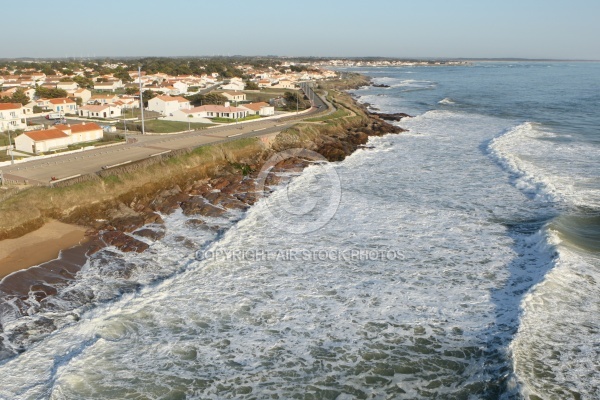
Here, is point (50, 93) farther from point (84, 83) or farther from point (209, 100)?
point (209, 100)

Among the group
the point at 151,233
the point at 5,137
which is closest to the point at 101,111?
the point at 5,137

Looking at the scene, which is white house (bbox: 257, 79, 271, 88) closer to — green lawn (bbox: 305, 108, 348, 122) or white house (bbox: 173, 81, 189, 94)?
white house (bbox: 173, 81, 189, 94)

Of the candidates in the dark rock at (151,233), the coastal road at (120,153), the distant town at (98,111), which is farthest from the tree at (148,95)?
the dark rock at (151,233)

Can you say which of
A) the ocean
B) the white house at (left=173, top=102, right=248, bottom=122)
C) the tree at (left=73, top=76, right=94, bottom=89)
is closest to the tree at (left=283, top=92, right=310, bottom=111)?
the white house at (left=173, top=102, right=248, bottom=122)

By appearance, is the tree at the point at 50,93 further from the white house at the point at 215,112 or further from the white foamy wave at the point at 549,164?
the white foamy wave at the point at 549,164

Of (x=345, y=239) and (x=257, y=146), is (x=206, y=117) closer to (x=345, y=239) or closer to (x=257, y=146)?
(x=257, y=146)

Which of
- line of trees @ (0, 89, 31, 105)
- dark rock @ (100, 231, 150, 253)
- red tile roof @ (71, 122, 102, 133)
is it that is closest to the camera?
dark rock @ (100, 231, 150, 253)

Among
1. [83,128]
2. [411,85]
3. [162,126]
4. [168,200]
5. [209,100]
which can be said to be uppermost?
[411,85]
